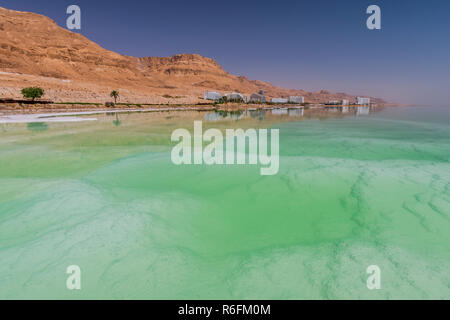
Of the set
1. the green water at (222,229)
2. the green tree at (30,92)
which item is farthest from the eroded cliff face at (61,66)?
the green water at (222,229)

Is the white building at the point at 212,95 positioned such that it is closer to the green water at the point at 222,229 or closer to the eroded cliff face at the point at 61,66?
the eroded cliff face at the point at 61,66

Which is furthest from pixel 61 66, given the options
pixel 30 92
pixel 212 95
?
pixel 30 92

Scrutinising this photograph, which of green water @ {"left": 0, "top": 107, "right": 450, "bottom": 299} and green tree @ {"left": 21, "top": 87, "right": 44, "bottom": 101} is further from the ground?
green tree @ {"left": 21, "top": 87, "right": 44, "bottom": 101}

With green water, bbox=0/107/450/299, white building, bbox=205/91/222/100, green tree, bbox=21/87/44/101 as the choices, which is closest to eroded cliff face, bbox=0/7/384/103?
white building, bbox=205/91/222/100

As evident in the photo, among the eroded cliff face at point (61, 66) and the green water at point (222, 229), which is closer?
the green water at point (222, 229)

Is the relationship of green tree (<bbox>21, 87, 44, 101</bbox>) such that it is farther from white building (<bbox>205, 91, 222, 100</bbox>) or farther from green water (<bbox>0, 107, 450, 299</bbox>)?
white building (<bbox>205, 91, 222, 100</bbox>)

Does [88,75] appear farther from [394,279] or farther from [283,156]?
[394,279]

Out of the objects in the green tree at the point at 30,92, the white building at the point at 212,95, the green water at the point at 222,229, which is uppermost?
the white building at the point at 212,95

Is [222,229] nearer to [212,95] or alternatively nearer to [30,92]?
[30,92]

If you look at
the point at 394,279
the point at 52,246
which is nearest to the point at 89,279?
the point at 52,246
